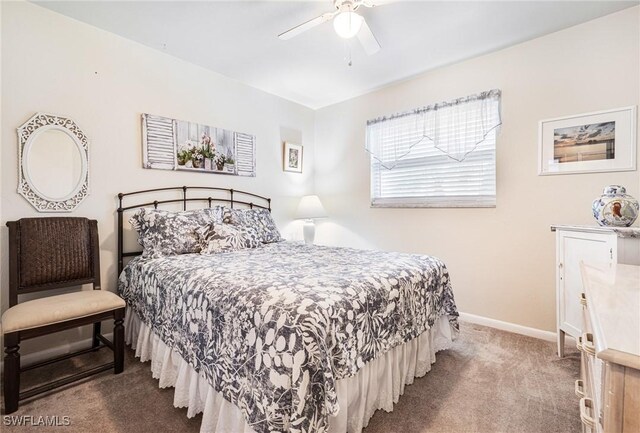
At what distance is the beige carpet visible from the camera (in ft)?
5.00

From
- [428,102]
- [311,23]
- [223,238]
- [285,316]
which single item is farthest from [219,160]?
[285,316]

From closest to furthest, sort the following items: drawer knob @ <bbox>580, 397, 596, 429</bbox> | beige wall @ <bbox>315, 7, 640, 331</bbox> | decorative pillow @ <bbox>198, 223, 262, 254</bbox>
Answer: drawer knob @ <bbox>580, 397, 596, 429</bbox>
beige wall @ <bbox>315, 7, 640, 331</bbox>
decorative pillow @ <bbox>198, 223, 262, 254</bbox>

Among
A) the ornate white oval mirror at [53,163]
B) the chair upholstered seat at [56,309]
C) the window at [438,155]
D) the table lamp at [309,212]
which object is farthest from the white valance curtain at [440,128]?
the chair upholstered seat at [56,309]

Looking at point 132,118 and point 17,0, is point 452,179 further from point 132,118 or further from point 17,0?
point 17,0

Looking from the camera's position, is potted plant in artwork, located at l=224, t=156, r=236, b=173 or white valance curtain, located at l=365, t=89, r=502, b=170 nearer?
white valance curtain, located at l=365, t=89, r=502, b=170

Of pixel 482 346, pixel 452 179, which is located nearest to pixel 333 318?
pixel 482 346

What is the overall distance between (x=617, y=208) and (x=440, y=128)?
1708 millimetres

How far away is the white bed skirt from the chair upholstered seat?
36 centimetres

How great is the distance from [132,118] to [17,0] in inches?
38.3

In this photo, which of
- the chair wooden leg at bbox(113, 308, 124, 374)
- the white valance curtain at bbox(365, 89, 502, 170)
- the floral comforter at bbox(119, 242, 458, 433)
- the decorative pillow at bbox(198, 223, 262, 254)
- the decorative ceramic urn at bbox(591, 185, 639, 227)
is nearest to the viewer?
the floral comforter at bbox(119, 242, 458, 433)

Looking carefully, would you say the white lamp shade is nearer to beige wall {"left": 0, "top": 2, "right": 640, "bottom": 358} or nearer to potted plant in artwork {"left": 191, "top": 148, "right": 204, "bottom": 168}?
beige wall {"left": 0, "top": 2, "right": 640, "bottom": 358}

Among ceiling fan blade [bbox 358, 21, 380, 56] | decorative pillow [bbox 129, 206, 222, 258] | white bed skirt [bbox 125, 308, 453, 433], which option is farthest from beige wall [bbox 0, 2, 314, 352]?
ceiling fan blade [bbox 358, 21, 380, 56]

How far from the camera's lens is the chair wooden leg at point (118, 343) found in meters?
1.97

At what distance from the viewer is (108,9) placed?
220cm
